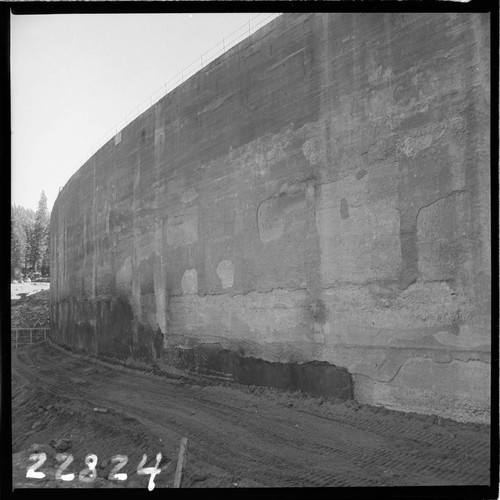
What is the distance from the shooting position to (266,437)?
673 centimetres

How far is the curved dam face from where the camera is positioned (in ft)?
18.9

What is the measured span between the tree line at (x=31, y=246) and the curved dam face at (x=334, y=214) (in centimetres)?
2517

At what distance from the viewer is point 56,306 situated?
23906 mm

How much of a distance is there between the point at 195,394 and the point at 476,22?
282 inches

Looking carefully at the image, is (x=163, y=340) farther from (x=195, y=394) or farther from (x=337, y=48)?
(x=337, y=48)

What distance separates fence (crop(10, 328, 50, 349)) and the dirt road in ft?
55.4

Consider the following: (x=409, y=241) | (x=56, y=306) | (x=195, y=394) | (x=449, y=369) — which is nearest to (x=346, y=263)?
(x=409, y=241)

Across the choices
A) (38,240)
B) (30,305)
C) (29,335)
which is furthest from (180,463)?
(38,240)

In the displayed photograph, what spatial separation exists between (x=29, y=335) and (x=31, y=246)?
1202 cm

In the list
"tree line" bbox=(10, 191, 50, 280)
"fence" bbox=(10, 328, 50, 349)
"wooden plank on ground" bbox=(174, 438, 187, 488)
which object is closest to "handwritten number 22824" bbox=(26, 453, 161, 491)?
"wooden plank on ground" bbox=(174, 438, 187, 488)

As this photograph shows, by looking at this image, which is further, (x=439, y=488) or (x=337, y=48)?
(x=337, y=48)

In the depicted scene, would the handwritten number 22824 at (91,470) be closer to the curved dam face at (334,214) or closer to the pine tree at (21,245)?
the curved dam face at (334,214)

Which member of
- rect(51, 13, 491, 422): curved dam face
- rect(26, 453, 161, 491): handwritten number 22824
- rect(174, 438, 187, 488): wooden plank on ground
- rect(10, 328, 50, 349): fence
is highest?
rect(51, 13, 491, 422): curved dam face

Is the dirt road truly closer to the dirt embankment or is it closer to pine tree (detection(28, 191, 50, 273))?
the dirt embankment
